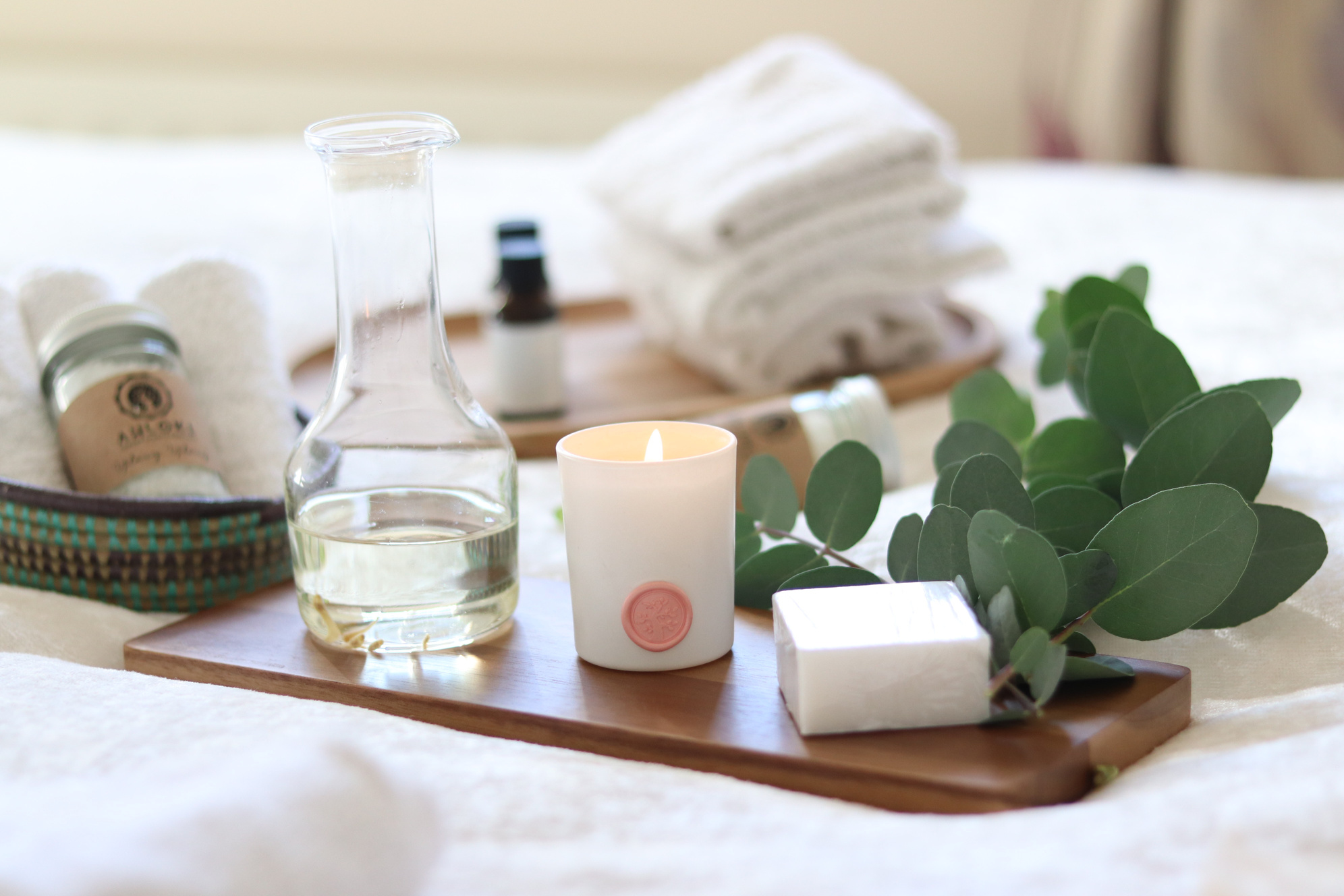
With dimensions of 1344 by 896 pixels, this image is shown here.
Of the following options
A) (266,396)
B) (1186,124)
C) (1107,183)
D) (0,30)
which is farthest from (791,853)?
(0,30)

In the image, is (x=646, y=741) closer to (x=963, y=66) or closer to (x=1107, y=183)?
(x=1107, y=183)

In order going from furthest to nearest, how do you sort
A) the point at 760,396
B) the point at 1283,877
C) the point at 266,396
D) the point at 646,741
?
the point at 760,396 → the point at 266,396 → the point at 646,741 → the point at 1283,877

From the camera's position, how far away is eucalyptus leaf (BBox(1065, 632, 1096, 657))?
386 mm

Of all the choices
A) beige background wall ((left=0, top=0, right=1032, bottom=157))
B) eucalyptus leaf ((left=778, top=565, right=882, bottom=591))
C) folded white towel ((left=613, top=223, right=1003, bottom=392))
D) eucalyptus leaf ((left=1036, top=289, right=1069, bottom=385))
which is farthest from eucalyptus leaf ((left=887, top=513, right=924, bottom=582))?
beige background wall ((left=0, top=0, right=1032, bottom=157))

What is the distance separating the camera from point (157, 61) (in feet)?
6.34

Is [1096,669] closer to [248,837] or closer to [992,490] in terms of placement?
[992,490]

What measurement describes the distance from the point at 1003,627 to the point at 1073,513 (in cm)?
9

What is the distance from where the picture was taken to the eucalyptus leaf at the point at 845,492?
44cm

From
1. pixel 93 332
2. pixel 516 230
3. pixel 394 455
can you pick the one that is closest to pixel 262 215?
pixel 516 230

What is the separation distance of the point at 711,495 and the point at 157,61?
1.87 metres

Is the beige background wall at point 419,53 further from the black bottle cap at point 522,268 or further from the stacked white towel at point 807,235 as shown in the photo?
the black bottle cap at point 522,268

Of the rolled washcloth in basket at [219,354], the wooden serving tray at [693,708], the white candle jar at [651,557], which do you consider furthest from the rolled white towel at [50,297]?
the white candle jar at [651,557]

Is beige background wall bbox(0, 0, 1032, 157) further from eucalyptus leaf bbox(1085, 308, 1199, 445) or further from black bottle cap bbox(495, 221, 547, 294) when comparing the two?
eucalyptus leaf bbox(1085, 308, 1199, 445)

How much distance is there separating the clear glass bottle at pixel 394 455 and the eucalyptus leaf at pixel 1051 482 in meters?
0.21
